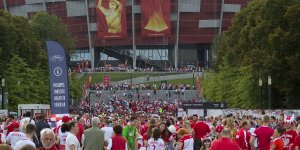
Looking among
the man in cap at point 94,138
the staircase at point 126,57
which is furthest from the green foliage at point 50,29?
the man in cap at point 94,138

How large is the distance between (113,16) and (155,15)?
7498 millimetres

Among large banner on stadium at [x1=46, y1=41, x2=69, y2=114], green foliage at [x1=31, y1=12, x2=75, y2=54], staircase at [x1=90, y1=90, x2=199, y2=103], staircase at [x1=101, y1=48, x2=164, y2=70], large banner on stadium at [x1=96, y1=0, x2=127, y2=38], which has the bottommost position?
staircase at [x1=90, y1=90, x2=199, y2=103]

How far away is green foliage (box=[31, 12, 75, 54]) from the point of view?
116956 mm

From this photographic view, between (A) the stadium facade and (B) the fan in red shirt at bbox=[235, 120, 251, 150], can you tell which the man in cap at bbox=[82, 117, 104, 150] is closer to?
(B) the fan in red shirt at bbox=[235, 120, 251, 150]

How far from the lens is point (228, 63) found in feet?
296

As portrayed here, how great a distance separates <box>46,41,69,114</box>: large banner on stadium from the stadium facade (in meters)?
113

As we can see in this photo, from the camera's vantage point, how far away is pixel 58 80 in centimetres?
3331

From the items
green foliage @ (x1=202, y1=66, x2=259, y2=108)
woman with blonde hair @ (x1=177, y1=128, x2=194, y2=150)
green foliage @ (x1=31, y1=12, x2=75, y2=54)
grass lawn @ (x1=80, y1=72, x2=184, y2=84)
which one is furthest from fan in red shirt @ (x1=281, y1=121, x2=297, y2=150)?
grass lawn @ (x1=80, y1=72, x2=184, y2=84)

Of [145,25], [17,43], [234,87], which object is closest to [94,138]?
Answer: [234,87]

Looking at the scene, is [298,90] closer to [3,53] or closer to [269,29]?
[269,29]

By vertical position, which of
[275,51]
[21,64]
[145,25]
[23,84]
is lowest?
[23,84]

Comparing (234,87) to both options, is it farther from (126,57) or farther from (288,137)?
(126,57)

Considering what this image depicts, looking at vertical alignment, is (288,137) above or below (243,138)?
above

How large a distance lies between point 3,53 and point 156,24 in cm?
6694
